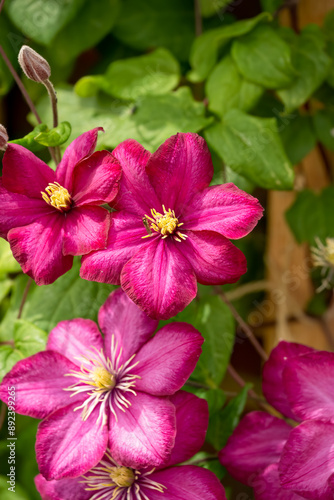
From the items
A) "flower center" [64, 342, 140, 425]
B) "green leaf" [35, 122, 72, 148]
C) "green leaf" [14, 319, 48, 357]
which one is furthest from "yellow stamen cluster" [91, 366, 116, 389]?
"green leaf" [35, 122, 72, 148]

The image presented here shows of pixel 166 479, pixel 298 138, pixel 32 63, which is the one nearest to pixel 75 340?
pixel 166 479

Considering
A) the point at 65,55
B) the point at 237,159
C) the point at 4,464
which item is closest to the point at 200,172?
the point at 237,159

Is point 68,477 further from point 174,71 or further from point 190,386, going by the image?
point 174,71

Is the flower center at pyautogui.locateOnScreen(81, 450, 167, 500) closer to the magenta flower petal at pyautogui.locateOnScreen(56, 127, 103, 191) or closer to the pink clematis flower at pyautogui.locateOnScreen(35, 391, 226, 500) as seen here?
the pink clematis flower at pyautogui.locateOnScreen(35, 391, 226, 500)

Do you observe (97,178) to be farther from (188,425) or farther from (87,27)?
(87,27)

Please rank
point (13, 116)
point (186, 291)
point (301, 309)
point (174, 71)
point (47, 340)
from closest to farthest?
point (186, 291), point (47, 340), point (174, 71), point (301, 309), point (13, 116)

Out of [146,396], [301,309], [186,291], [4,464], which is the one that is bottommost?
[4,464]
